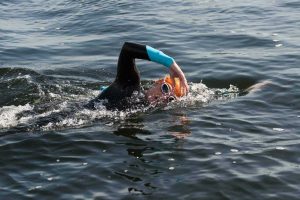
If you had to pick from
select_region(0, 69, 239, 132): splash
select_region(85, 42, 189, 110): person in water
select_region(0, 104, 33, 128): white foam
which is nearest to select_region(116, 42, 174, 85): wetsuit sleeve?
select_region(85, 42, 189, 110): person in water

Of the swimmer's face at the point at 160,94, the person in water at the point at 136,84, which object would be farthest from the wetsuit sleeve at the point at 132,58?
the swimmer's face at the point at 160,94

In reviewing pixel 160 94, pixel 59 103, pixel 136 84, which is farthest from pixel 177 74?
pixel 59 103

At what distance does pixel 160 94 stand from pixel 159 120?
1.95ft

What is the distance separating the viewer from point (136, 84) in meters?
10.5

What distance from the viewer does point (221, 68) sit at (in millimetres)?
14305

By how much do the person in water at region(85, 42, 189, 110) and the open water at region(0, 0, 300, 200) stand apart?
9.6 inches

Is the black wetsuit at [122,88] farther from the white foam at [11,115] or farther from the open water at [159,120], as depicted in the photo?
the white foam at [11,115]

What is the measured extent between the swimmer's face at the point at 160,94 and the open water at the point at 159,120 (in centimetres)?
21

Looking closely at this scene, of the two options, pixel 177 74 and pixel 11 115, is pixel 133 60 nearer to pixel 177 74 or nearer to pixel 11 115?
pixel 177 74

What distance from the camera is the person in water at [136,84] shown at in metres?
10.2

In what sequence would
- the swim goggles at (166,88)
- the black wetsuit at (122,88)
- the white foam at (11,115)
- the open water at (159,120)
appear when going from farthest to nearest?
the swim goggles at (166,88) < the black wetsuit at (122,88) < the white foam at (11,115) < the open water at (159,120)

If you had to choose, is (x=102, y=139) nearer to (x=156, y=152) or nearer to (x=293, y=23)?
(x=156, y=152)

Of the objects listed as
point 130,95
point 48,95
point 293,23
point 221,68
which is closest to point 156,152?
point 130,95

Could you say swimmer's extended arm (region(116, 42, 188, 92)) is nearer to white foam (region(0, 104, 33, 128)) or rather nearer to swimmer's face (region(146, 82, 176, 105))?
swimmer's face (region(146, 82, 176, 105))
